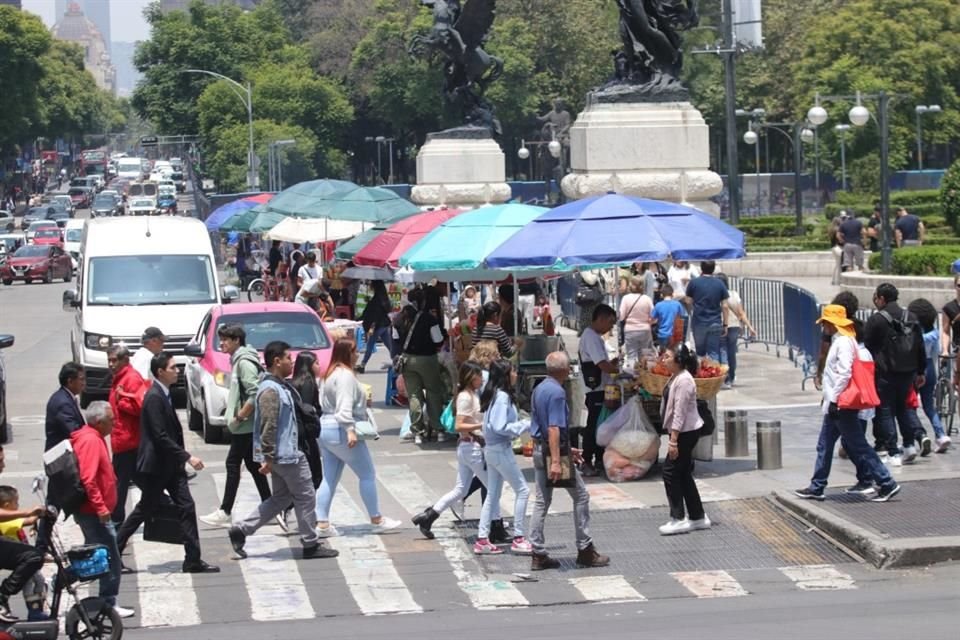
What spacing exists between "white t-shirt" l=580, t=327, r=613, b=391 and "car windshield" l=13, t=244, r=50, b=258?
46287mm

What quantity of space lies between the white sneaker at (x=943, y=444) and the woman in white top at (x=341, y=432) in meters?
5.95

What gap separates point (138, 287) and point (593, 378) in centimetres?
974

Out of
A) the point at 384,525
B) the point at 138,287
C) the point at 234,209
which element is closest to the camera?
the point at 384,525

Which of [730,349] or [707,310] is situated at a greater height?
[707,310]

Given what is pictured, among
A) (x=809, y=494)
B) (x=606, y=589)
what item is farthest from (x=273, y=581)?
(x=809, y=494)

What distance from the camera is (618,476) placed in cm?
1633

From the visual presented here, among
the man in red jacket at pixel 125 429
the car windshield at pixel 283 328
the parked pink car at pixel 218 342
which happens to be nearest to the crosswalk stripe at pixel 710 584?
the man in red jacket at pixel 125 429

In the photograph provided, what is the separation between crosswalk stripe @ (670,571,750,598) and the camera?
12086mm

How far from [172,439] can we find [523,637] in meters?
3.29

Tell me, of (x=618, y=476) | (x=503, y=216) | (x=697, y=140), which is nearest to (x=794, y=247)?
(x=697, y=140)

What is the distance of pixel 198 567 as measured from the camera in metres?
13.1

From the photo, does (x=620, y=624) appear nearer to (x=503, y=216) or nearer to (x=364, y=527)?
(x=364, y=527)

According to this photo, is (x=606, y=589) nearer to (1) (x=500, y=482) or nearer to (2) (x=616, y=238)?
(1) (x=500, y=482)

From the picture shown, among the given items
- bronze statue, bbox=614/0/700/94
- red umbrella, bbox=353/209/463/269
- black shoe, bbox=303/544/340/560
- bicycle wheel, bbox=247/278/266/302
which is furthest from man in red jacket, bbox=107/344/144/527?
bicycle wheel, bbox=247/278/266/302
